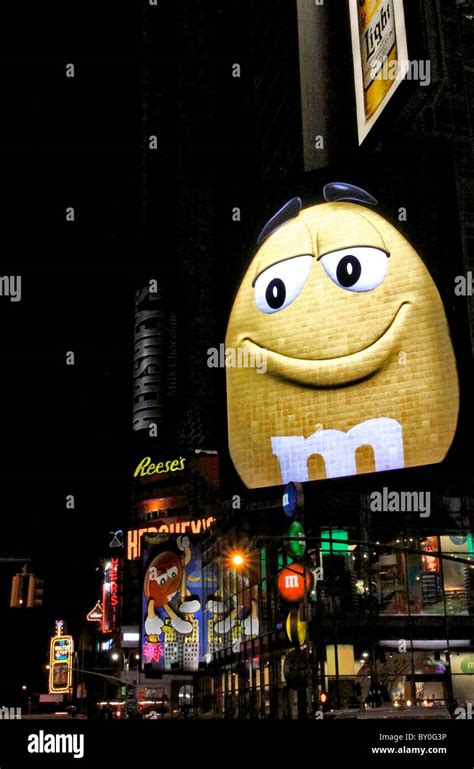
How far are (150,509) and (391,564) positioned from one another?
4241 cm

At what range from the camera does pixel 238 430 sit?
1406 inches

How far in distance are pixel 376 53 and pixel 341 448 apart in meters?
14.4

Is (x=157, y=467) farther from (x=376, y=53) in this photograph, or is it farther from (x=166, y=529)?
(x=376, y=53)

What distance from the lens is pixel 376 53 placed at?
99.5 feet

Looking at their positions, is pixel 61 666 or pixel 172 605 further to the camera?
pixel 61 666

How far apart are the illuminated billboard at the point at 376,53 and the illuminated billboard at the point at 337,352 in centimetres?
365

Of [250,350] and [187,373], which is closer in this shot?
[250,350]

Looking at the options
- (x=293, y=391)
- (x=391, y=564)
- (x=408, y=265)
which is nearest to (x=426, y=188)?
(x=408, y=265)

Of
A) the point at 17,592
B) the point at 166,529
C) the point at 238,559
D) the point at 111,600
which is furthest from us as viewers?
the point at 111,600

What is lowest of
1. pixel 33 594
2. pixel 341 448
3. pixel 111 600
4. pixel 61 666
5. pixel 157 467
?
pixel 61 666

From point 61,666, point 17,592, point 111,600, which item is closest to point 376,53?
point 17,592

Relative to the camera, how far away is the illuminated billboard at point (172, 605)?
56.6 m

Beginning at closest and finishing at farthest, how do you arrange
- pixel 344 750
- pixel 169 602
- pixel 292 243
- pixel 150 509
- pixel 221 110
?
pixel 344 750 < pixel 292 243 < pixel 169 602 < pixel 150 509 < pixel 221 110

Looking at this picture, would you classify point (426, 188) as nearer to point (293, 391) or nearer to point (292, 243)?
point (292, 243)
